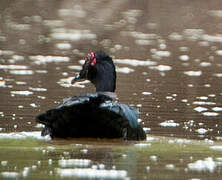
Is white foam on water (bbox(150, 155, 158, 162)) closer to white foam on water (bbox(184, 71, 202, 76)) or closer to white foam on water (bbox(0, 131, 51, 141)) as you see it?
white foam on water (bbox(0, 131, 51, 141))

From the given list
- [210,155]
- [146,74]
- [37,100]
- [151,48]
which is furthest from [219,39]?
[210,155]

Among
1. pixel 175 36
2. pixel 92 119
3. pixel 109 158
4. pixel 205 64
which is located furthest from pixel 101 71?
pixel 175 36

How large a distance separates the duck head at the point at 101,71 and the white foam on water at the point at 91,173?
13.5 feet

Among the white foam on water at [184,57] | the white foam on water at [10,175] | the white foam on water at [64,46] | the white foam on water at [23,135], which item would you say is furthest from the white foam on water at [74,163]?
the white foam on water at [64,46]

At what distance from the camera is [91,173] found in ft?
25.6

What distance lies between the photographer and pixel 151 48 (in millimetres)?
23859

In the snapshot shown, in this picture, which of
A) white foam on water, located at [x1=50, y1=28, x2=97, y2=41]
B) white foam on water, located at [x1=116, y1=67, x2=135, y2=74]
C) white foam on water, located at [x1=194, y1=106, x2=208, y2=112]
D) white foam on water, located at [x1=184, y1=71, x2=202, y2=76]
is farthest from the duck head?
white foam on water, located at [x1=50, y1=28, x2=97, y2=41]

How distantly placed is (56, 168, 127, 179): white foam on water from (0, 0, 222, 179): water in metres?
0.07

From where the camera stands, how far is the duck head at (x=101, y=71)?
12055mm

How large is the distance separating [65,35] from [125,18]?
699cm

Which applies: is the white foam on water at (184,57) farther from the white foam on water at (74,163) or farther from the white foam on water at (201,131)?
the white foam on water at (74,163)

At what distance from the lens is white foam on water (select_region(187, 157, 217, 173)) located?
828cm

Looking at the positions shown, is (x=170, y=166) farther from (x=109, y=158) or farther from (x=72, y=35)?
(x=72, y=35)

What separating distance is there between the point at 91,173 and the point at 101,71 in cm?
447
